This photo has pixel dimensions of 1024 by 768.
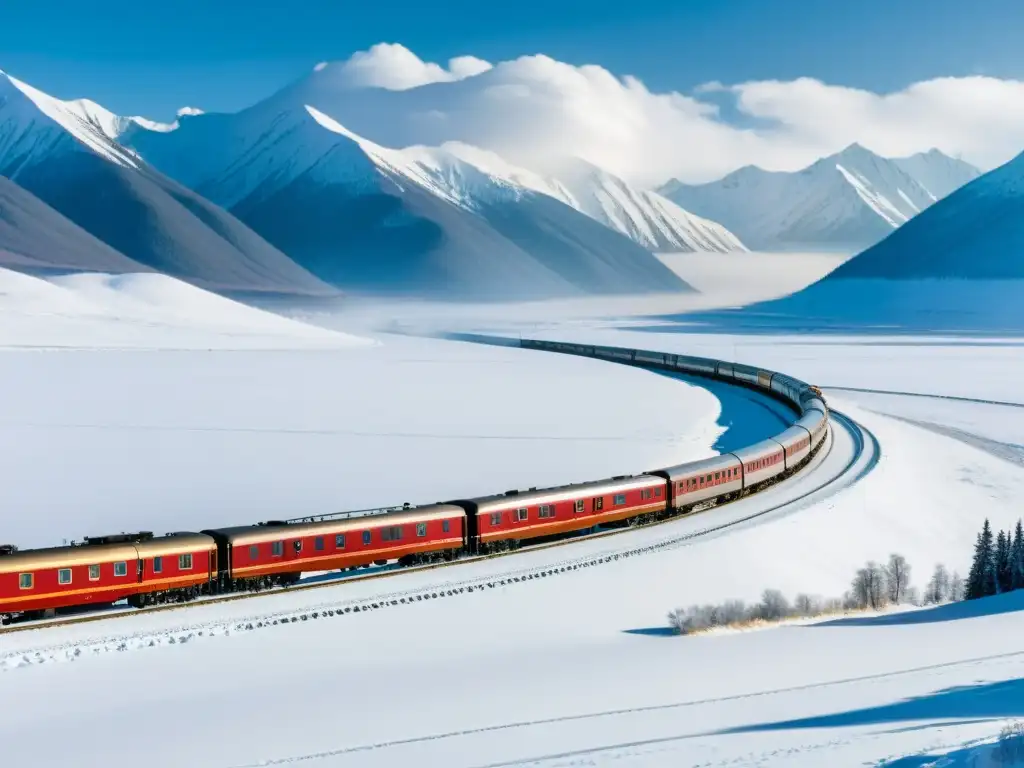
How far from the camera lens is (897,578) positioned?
4388cm

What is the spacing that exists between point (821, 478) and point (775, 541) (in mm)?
15505

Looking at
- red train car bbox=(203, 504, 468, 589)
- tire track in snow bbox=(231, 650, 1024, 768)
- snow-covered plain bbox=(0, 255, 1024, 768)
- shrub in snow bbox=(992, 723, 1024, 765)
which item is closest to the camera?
shrub in snow bbox=(992, 723, 1024, 765)

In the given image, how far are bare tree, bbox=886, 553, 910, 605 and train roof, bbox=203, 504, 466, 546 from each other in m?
15.4

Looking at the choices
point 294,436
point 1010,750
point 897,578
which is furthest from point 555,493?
point 294,436

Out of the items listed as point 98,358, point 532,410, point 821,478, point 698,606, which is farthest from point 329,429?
point 98,358

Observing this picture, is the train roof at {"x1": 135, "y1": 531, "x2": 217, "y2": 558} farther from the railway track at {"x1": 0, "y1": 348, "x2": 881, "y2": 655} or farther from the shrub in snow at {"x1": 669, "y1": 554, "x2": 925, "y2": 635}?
the shrub in snow at {"x1": 669, "y1": 554, "x2": 925, "y2": 635}

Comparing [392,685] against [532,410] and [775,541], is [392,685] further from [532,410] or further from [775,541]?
[532,410]

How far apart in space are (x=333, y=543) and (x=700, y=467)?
62.2ft

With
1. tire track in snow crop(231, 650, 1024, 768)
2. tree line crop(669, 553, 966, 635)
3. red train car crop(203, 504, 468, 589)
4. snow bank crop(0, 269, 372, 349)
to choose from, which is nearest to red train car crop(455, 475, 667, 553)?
red train car crop(203, 504, 468, 589)

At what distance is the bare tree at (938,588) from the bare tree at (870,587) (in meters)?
1.71

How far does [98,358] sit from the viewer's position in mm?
122625

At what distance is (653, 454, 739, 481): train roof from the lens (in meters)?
48.8

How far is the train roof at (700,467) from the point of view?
1920 inches

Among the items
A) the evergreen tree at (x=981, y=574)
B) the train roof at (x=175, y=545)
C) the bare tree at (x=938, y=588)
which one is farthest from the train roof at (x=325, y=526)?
the evergreen tree at (x=981, y=574)
